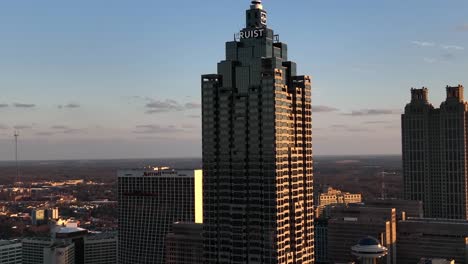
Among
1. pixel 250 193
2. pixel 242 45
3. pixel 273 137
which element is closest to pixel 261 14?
pixel 242 45

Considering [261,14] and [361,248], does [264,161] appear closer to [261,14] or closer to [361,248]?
[261,14]

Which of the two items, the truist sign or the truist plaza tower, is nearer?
the truist plaza tower

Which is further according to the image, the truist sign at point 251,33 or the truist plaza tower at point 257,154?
the truist sign at point 251,33

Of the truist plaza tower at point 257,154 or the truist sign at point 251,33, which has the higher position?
the truist sign at point 251,33

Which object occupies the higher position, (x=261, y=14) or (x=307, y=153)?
(x=261, y=14)

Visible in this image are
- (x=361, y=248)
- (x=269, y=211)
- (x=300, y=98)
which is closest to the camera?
(x=269, y=211)
